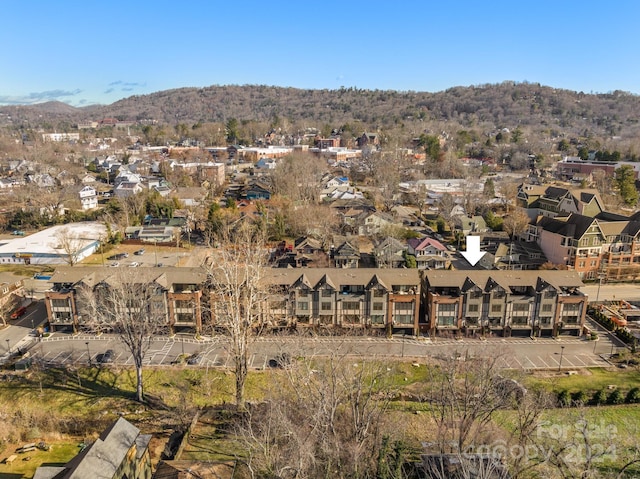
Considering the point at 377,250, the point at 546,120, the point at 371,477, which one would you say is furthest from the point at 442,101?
the point at 371,477

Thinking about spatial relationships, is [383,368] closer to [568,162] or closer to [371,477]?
[371,477]

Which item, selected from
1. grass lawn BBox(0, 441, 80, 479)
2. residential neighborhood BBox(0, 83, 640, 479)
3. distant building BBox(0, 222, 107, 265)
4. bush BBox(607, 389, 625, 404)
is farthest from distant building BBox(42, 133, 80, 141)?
bush BBox(607, 389, 625, 404)

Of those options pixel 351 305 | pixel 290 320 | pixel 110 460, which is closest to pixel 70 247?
pixel 290 320

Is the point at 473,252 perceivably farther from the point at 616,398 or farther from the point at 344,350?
the point at 344,350

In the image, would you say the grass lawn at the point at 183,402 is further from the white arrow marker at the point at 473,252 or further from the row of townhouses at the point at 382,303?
the white arrow marker at the point at 473,252

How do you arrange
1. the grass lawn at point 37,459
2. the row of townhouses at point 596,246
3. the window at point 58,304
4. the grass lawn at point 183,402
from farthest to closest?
the row of townhouses at point 596,246 < the window at point 58,304 < the grass lawn at point 183,402 < the grass lawn at point 37,459

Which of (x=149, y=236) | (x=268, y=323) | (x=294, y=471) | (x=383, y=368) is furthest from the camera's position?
(x=149, y=236)

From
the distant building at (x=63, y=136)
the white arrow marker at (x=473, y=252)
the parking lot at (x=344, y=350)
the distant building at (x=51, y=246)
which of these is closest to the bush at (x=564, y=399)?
the parking lot at (x=344, y=350)
